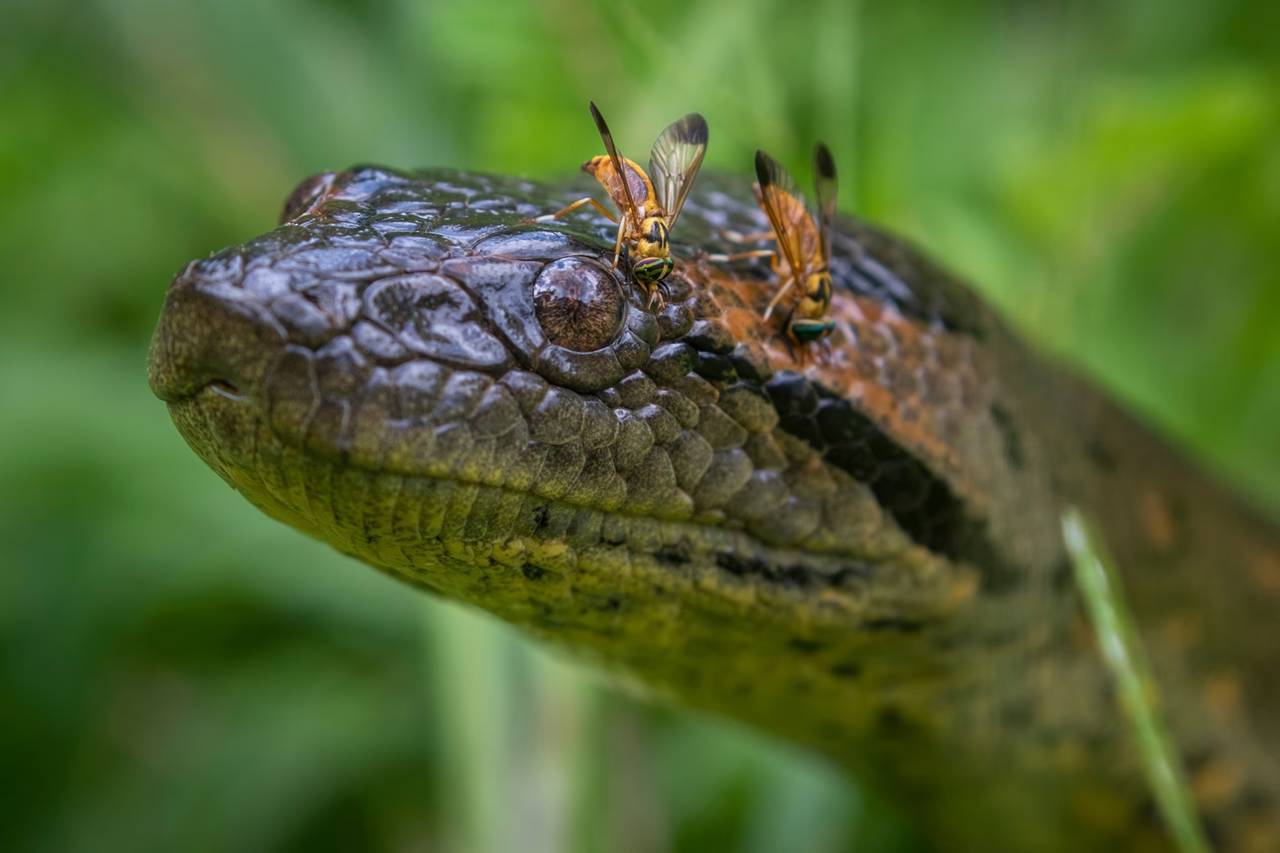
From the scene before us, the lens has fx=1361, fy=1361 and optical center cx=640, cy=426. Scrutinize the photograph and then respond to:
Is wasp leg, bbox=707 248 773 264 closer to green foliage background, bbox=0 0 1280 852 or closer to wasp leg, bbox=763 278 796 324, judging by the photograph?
wasp leg, bbox=763 278 796 324

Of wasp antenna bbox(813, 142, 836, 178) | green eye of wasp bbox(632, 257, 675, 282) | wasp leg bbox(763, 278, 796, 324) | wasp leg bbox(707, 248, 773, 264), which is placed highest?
wasp antenna bbox(813, 142, 836, 178)

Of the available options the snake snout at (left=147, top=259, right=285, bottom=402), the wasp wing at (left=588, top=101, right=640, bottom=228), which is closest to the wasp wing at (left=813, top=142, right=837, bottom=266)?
the wasp wing at (left=588, top=101, right=640, bottom=228)

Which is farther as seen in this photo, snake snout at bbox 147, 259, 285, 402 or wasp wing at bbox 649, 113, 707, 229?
wasp wing at bbox 649, 113, 707, 229

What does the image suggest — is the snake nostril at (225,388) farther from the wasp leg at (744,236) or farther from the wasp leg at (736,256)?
the wasp leg at (744,236)

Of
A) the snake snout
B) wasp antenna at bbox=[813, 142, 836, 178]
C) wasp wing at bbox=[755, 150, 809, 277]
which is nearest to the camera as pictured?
the snake snout

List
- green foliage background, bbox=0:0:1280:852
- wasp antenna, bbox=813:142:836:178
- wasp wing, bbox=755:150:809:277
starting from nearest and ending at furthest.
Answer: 1. wasp wing, bbox=755:150:809:277
2. wasp antenna, bbox=813:142:836:178
3. green foliage background, bbox=0:0:1280:852

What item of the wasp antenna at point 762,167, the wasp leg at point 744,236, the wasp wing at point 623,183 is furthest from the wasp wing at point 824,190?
the wasp wing at point 623,183

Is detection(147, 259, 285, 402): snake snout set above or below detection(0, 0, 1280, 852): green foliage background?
above

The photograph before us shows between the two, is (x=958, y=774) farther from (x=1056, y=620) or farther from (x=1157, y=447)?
(x=1157, y=447)
